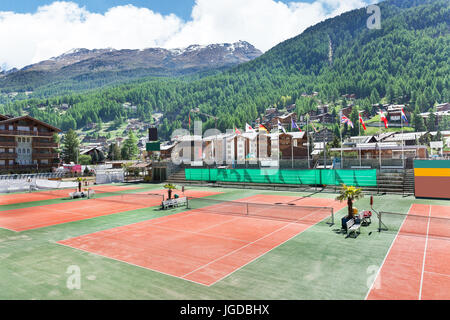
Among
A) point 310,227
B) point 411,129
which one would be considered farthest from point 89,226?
point 411,129

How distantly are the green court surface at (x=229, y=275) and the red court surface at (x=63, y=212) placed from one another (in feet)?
13.5

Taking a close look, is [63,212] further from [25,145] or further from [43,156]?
[43,156]

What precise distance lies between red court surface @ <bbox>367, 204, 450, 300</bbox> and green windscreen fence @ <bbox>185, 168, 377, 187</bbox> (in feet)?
63.9

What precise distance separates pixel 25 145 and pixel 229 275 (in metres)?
84.0

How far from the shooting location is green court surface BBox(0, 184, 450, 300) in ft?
33.3

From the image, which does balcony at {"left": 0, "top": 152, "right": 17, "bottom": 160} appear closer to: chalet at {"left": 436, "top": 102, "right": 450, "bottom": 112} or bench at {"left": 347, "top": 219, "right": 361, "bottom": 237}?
bench at {"left": 347, "top": 219, "right": 361, "bottom": 237}

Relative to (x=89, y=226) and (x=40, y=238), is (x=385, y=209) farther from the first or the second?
(x=40, y=238)

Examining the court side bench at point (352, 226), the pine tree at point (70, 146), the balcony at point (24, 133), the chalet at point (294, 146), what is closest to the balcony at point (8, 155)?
the balcony at point (24, 133)

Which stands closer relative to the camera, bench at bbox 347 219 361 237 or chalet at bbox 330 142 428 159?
bench at bbox 347 219 361 237

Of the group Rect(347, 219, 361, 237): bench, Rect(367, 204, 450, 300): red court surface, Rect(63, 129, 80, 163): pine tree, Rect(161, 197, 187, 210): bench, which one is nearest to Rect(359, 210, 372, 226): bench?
Rect(347, 219, 361, 237): bench

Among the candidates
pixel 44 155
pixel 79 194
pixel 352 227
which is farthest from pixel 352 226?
pixel 44 155

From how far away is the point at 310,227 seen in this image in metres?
19.9

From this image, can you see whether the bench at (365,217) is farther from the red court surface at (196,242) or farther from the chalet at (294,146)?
the chalet at (294,146)

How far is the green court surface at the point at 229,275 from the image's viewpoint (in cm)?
1016
